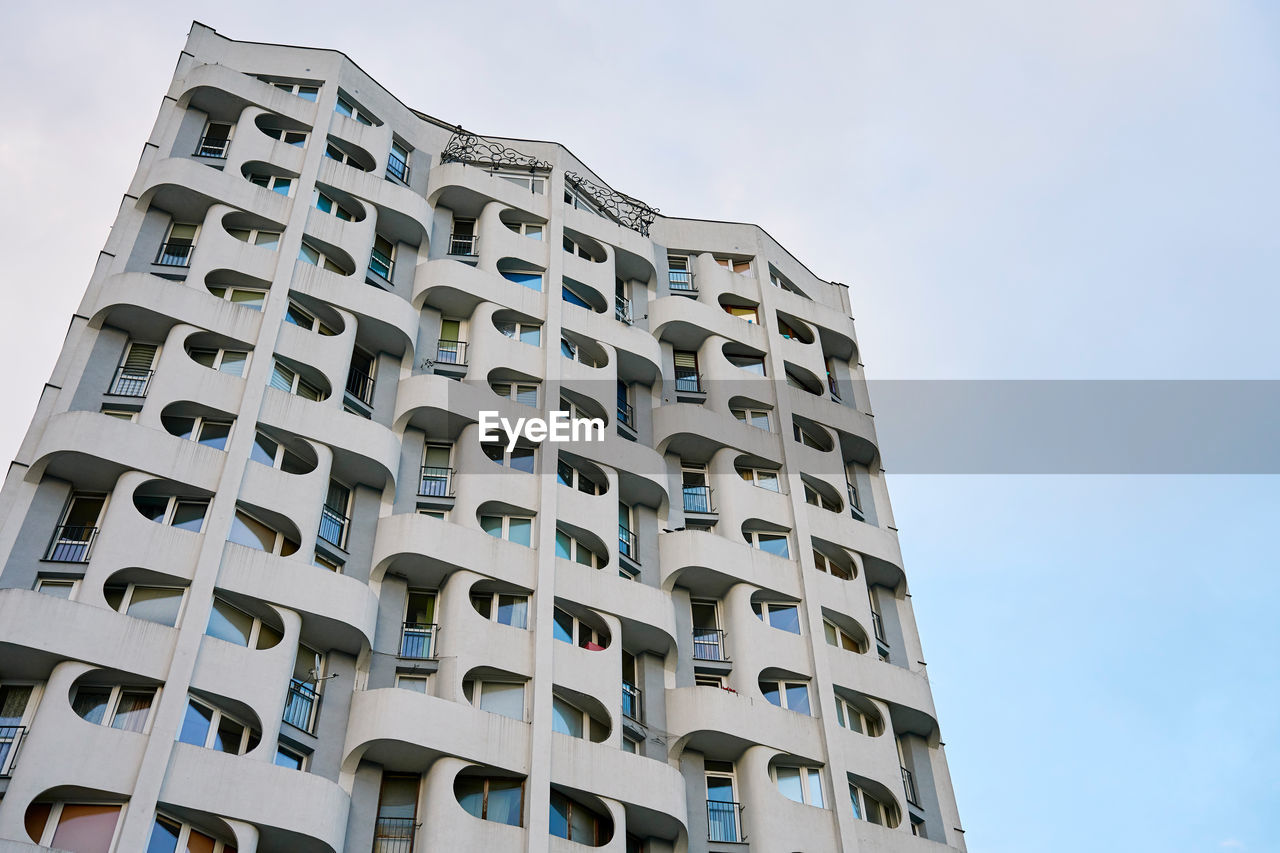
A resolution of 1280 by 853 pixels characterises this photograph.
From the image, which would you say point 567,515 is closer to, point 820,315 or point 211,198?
point 211,198

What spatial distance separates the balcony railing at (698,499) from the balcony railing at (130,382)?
16.6 metres

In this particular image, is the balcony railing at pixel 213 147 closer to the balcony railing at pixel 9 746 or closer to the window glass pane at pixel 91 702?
the window glass pane at pixel 91 702

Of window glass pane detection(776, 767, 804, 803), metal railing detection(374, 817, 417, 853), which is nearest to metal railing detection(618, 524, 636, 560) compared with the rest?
window glass pane detection(776, 767, 804, 803)

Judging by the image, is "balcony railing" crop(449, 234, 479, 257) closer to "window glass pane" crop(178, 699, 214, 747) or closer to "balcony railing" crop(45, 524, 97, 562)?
"balcony railing" crop(45, 524, 97, 562)

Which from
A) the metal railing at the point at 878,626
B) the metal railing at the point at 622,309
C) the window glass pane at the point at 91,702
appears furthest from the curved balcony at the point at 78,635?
the metal railing at the point at 878,626

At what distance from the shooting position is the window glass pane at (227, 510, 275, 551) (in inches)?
1159

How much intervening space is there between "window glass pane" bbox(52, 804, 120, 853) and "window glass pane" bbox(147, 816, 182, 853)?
32.1 inches

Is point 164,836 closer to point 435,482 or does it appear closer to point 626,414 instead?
point 435,482

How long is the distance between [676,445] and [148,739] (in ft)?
65.0

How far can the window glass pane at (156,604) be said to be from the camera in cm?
2706

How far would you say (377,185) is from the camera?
39.5 m

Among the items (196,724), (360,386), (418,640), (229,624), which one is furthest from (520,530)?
(196,724)

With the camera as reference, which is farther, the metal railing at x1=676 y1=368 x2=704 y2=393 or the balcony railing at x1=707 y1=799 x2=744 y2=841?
the metal railing at x1=676 y1=368 x2=704 y2=393

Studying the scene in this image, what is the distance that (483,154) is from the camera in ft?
149
